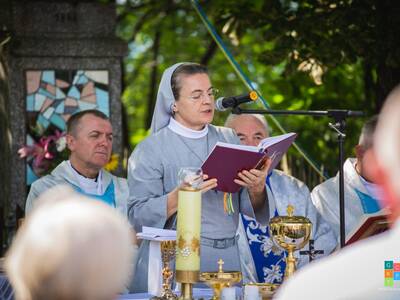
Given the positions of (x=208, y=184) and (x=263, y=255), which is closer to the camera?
(x=208, y=184)

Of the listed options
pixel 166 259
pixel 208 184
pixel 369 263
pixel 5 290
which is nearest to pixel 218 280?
pixel 166 259

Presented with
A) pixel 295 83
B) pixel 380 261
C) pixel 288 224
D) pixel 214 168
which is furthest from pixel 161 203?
pixel 295 83

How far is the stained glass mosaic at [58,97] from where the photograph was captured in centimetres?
821

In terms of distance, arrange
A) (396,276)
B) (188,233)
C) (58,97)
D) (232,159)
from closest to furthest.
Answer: (396,276)
(188,233)
(232,159)
(58,97)

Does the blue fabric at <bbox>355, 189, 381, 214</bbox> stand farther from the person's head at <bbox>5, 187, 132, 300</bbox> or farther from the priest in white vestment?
the person's head at <bbox>5, 187, 132, 300</bbox>

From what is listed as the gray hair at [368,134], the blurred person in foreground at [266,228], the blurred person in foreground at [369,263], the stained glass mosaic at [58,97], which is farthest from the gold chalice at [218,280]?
the stained glass mosaic at [58,97]

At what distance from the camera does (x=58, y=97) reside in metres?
8.29

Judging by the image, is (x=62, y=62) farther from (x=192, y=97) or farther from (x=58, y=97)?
(x=192, y=97)

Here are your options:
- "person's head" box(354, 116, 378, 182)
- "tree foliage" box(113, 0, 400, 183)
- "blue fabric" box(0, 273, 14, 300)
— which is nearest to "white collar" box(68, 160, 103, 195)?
"blue fabric" box(0, 273, 14, 300)

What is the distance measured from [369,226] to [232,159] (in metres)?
0.99

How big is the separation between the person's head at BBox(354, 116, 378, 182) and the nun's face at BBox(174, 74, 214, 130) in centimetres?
143

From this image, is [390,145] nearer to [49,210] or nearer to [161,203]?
[49,210]

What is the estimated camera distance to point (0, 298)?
15.5 feet

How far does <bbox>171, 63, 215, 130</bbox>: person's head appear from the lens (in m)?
4.87
